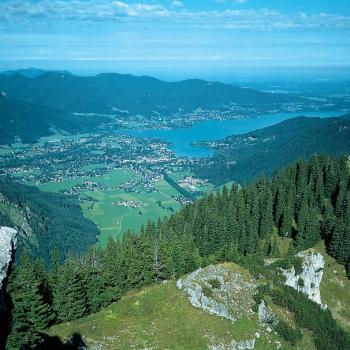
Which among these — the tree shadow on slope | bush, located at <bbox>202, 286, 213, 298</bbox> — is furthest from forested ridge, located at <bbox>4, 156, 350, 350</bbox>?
bush, located at <bbox>202, 286, 213, 298</bbox>

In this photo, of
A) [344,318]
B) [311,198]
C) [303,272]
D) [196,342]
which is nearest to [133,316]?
[196,342]

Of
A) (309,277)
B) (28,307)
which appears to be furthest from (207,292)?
(309,277)

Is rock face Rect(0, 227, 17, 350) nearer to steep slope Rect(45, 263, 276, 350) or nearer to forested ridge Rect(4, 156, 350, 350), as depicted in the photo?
forested ridge Rect(4, 156, 350, 350)

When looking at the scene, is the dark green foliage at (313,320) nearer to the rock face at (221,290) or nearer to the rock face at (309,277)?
the rock face at (309,277)

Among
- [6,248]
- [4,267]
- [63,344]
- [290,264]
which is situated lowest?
[63,344]

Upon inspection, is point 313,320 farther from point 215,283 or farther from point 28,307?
point 28,307

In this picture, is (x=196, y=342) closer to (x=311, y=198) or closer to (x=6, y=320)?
(x=6, y=320)

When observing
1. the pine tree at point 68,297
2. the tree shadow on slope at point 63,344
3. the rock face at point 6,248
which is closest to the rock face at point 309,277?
the pine tree at point 68,297
